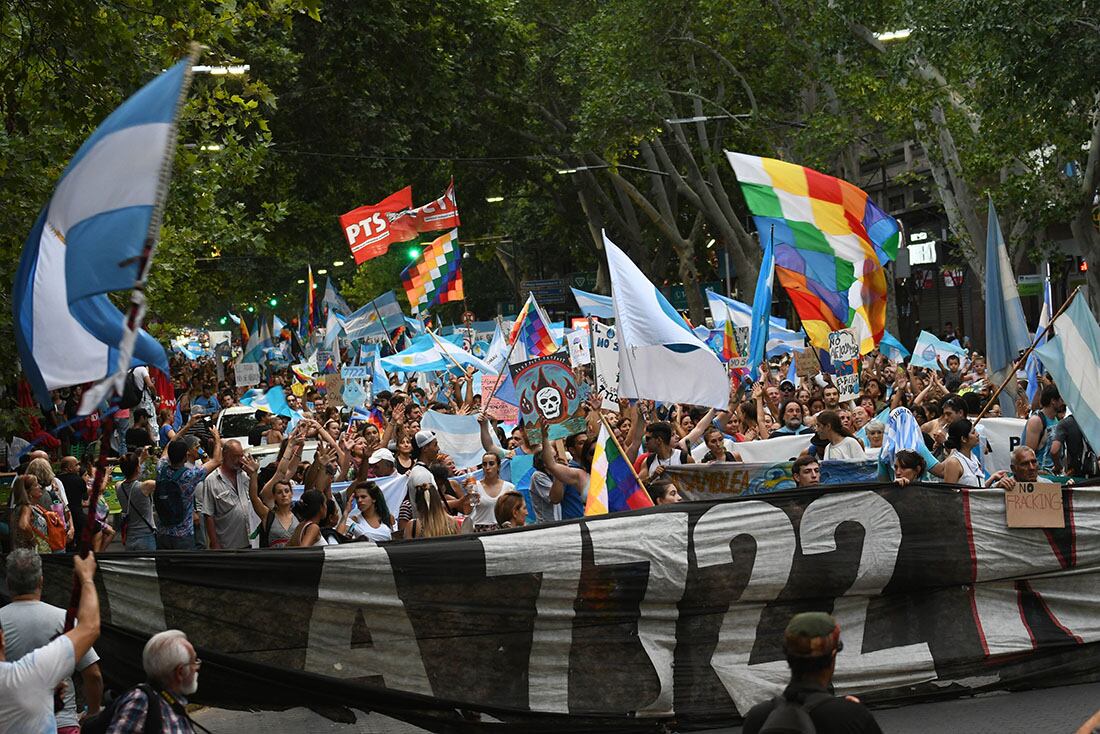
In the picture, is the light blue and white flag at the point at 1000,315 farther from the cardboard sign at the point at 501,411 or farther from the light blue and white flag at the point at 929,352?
the light blue and white flag at the point at 929,352

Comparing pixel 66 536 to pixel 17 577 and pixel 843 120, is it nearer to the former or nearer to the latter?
pixel 17 577

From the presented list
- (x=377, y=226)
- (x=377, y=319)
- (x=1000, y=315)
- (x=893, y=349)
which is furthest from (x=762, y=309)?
(x=377, y=226)

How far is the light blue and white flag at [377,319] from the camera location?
1050 inches

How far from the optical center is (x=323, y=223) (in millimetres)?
37219

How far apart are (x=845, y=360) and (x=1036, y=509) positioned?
27.9 ft

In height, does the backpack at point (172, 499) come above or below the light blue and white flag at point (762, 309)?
below

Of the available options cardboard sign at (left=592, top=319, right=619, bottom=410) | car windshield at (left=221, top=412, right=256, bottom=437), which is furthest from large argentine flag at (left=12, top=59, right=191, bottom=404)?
car windshield at (left=221, top=412, right=256, bottom=437)

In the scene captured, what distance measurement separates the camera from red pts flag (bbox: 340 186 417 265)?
2870 centimetres

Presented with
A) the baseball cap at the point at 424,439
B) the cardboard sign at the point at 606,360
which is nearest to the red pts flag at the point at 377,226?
the cardboard sign at the point at 606,360

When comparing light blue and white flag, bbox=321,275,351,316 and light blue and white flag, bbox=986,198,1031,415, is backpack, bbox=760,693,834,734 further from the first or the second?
light blue and white flag, bbox=321,275,351,316

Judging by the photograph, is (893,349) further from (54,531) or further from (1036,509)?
(54,531)

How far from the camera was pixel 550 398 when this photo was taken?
12688 mm

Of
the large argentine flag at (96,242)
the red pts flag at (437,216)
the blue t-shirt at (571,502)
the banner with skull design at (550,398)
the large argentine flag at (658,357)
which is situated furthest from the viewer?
the red pts flag at (437,216)

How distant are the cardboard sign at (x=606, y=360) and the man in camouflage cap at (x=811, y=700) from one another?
10261 millimetres
